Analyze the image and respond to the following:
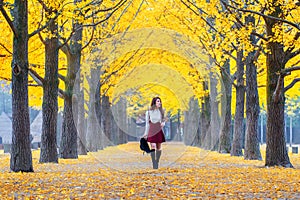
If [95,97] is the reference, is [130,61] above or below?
above

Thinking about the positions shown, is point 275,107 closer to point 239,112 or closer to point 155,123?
point 155,123

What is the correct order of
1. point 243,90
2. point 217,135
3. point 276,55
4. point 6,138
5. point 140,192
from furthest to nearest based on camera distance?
point 6,138 < point 217,135 < point 243,90 < point 276,55 < point 140,192

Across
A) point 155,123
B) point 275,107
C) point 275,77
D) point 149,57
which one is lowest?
point 155,123

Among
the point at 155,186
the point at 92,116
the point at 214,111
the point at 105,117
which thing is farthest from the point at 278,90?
the point at 105,117

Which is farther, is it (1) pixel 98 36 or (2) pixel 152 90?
(2) pixel 152 90

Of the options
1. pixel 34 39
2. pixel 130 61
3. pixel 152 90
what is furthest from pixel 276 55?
pixel 152 90

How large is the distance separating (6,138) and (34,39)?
181 feet

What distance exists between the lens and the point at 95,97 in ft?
116

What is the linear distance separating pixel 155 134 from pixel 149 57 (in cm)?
2219

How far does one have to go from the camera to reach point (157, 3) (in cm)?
2605

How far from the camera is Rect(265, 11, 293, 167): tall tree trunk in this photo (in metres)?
16.5

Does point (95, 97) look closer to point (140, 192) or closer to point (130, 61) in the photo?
point (130, 61)

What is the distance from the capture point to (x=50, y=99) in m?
19.7

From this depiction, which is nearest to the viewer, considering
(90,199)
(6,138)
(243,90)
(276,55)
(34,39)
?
(90,199)
